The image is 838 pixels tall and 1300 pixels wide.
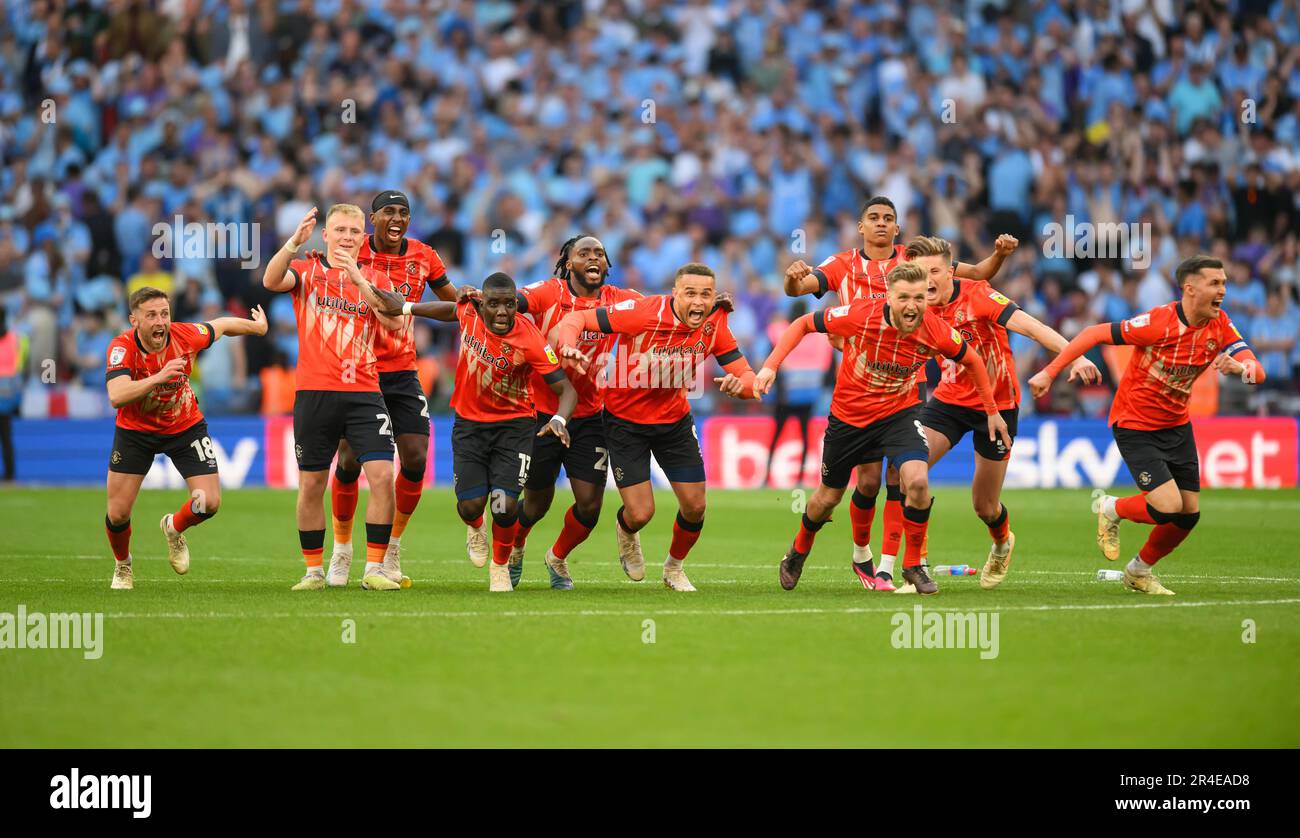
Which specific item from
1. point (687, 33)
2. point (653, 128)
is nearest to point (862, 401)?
point (653, 128)

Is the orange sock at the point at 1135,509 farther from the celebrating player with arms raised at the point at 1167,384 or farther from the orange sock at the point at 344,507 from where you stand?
the orange sock at the point at 344,507

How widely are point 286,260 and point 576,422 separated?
228 cm

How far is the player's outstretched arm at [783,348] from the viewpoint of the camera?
10617mm

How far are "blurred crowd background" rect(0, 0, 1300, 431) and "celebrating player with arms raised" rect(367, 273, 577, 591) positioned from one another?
11.6 m

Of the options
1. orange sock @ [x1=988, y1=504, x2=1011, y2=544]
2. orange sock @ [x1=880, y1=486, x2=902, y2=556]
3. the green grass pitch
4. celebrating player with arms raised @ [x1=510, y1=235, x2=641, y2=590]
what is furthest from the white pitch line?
celebrating player with arms raised @ [x1=510, y1=235, x2=641, y2=590]

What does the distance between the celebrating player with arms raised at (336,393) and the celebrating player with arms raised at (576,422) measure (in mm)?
1063

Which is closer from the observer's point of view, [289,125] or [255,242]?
[255,242]

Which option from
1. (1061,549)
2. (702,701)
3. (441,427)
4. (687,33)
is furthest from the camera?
(687,33)

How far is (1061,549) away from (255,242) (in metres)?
13.5

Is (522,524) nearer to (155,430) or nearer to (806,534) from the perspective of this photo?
(806,534)

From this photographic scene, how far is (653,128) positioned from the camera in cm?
2628

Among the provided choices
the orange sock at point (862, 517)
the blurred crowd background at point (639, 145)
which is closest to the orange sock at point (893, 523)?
the orange sock at point (862, 517)

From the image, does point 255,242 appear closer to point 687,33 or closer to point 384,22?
point 384,22

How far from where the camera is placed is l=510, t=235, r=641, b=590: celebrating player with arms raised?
1161 cm
